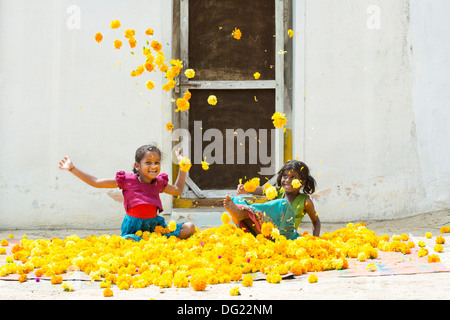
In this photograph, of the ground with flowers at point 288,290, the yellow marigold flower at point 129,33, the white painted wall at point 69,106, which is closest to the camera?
the ground with flowers at point 288,290

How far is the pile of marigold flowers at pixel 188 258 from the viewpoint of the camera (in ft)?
10.2

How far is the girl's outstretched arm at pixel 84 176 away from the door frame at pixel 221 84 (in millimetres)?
1518

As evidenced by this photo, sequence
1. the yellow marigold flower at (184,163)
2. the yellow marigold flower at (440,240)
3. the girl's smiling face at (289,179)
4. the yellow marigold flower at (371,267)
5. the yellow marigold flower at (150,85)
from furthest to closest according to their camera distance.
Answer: the yellow marigold flower at (150,85) → the girl's smiling face at (289,179) → the yellow marigold flower at (184,163) → the yellow marigold flower at (440,240) → the yellow marigold flower at (371,267)

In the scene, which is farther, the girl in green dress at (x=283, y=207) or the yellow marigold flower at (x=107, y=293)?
the girl in green dress at (x=283, y=207)

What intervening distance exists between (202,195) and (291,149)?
1089mm

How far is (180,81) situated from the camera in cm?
597

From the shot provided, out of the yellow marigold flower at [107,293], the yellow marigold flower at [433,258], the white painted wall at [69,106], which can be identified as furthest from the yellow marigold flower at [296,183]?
the yellow marigold flower at [107,293]

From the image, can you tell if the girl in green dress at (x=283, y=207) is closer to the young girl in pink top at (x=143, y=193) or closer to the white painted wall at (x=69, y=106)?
the young girl in pink top at (x=143, y=193)

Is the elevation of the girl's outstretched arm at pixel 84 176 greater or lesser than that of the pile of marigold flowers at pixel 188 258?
greater

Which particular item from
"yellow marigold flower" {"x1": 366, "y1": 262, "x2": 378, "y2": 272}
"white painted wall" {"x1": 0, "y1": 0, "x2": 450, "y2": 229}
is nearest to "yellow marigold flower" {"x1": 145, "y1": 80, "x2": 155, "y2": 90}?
"white painted wall" {"x1": 0, "y1": 0, "x2": 450, "y2": 229}

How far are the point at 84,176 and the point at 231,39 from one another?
2.66 meters

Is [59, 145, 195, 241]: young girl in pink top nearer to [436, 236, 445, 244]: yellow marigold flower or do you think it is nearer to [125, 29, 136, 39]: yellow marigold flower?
[125, 29, 136, 39]: yellow marigold flower

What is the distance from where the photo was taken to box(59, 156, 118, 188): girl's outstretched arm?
4117mm

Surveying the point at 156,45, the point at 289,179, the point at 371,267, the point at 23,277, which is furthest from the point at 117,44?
the point at 371,267
